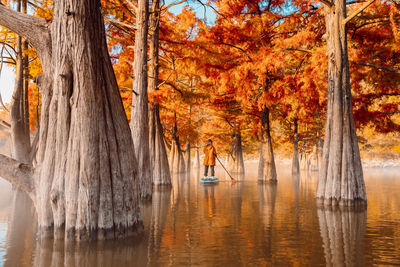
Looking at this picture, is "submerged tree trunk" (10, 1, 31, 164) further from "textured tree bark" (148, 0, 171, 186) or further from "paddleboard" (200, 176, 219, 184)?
"paddleboard" (200, 176, 219, 184)

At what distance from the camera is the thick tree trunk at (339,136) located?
9.54 metres

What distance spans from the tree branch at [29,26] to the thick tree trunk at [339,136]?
7.73 metres

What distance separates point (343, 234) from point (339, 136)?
390cm

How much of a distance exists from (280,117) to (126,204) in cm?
2075

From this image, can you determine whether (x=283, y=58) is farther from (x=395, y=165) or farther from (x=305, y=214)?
(x=395, y=165)

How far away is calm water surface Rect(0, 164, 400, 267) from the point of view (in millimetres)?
4977

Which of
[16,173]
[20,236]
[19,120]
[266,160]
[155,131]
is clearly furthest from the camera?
[266,160]

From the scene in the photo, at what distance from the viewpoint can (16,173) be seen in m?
6.27

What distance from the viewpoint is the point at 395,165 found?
50.7 m

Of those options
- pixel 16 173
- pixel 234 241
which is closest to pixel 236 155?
pixel 234 241

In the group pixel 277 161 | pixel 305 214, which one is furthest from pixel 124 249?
pixel 277 161

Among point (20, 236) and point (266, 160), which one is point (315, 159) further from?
point (20, 236)

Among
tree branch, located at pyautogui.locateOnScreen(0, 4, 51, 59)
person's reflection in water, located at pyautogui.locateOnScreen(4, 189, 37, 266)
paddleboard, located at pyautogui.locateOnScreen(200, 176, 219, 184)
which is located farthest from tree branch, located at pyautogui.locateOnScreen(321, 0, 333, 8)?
paddleboard, located at pyautogui.locateOnScreen(200, 176, 219, 184)

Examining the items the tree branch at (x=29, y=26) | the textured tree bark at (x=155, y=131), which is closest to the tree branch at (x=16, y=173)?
the tree branch at (x=29, y=26)
